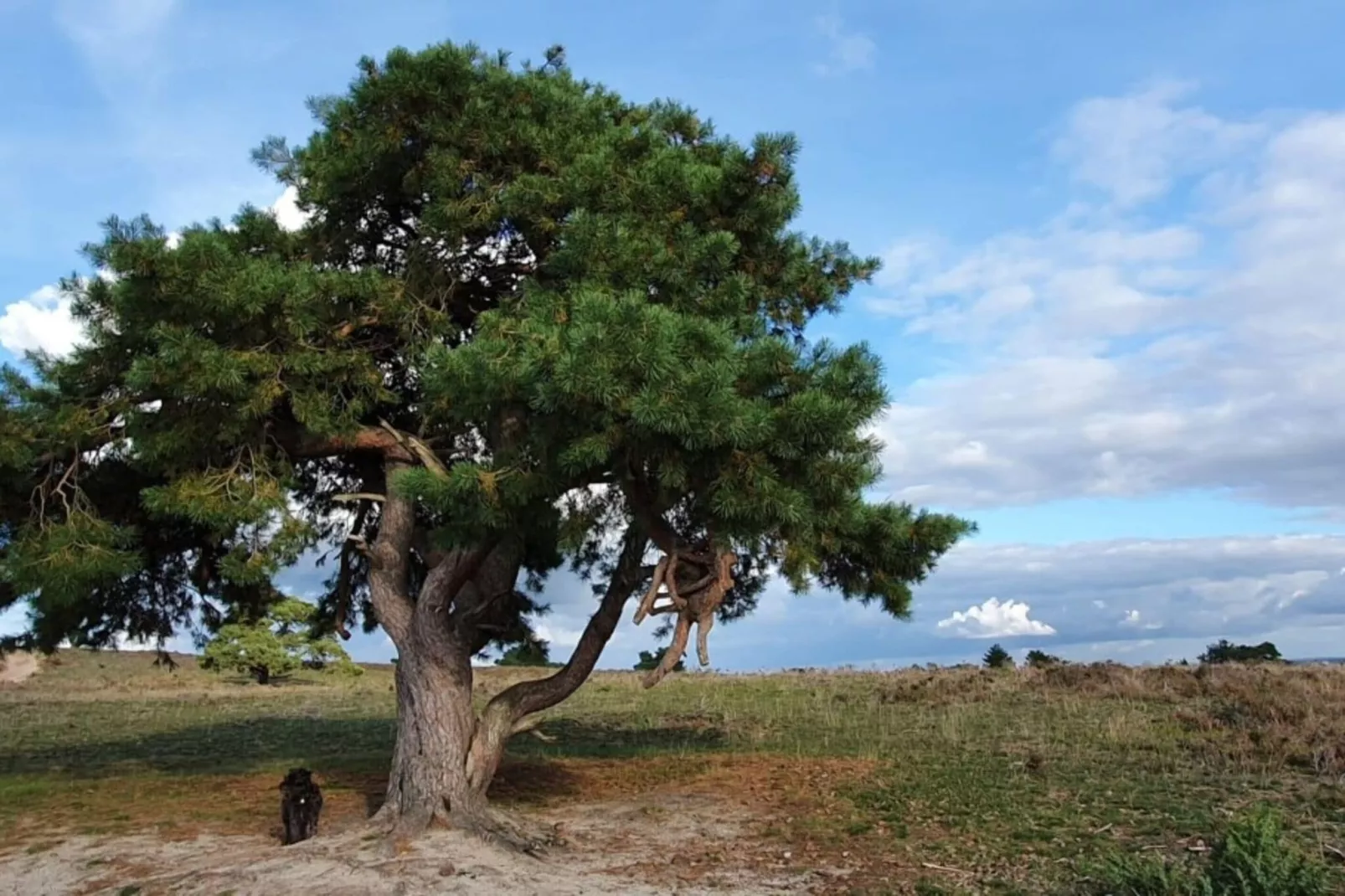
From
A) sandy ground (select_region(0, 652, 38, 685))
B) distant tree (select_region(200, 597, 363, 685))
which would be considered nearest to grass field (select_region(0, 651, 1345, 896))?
distant tree (select_region(200, 597, 363, 685))

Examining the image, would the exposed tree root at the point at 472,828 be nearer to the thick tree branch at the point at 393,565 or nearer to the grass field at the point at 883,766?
the grass field at the point at 883,766

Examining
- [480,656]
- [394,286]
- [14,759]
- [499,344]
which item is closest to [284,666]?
[14,759]

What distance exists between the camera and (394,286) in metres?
10.4

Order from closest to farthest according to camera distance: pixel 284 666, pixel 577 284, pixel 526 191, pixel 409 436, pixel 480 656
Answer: pixel 577 284 → pixel 526 191 → pixel 409 436 → pixel 480 656 → pixel 284 666

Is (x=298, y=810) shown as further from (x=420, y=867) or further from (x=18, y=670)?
(x=18, y=670)

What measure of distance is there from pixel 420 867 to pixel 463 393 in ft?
12.2

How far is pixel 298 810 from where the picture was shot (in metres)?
9.39

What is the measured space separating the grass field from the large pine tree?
216cm

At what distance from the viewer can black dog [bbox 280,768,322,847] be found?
939cm

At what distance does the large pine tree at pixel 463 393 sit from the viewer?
25.9ft

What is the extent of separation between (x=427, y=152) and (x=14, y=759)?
12756 mm

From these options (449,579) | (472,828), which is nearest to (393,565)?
(449,579)

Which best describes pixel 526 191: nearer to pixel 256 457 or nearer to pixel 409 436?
pixel 409 436

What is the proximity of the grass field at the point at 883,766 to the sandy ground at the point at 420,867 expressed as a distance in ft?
1.35
